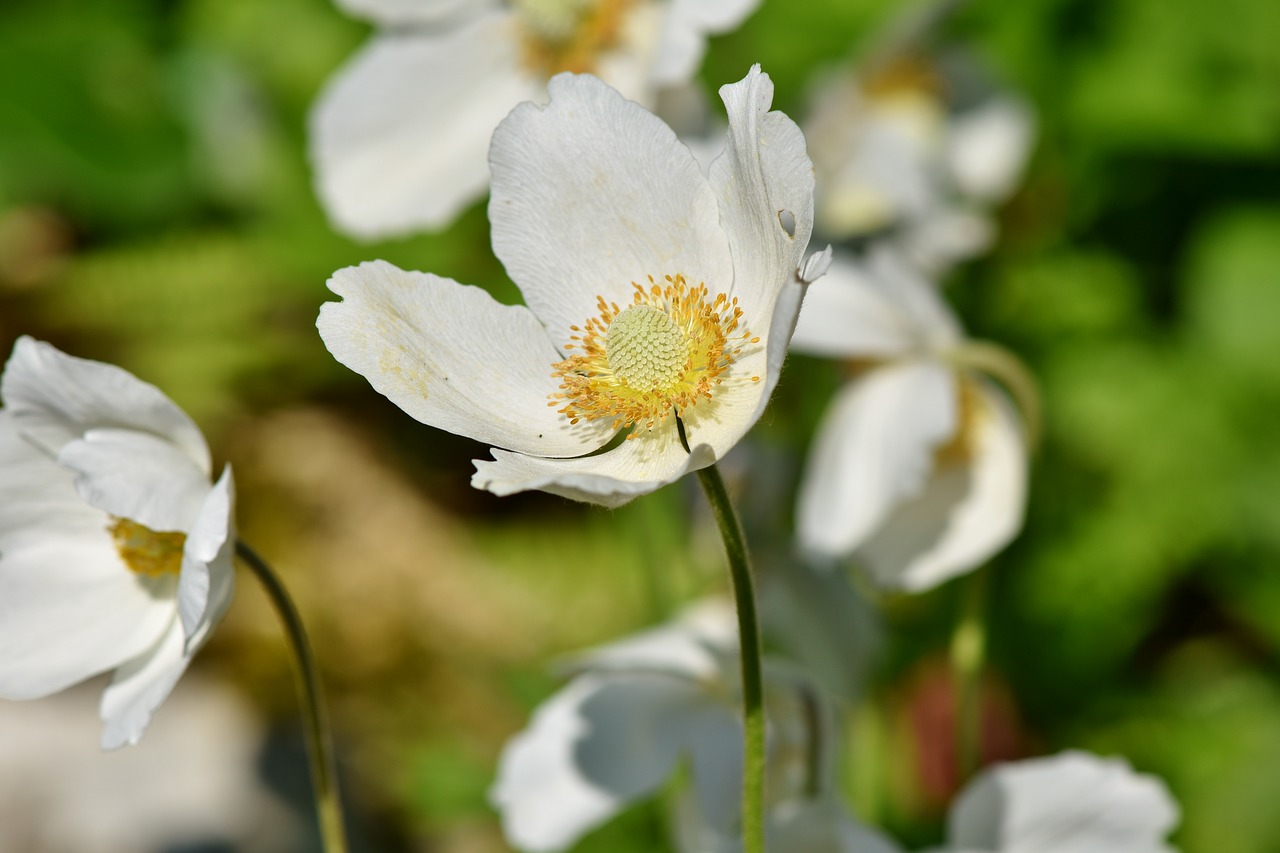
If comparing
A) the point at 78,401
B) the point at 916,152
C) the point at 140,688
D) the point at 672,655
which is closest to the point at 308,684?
the point at 140,688

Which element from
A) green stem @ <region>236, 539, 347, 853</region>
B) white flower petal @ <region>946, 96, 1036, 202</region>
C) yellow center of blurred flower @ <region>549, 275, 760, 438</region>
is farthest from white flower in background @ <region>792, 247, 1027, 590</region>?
white flower petal @ <region>946, 96, 1036, 202</region>

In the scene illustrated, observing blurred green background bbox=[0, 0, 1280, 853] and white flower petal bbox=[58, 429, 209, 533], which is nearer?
white flower petal bbox=[58, 429, 209, 533]

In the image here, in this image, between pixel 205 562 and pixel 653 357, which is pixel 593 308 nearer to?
pixel 653 357

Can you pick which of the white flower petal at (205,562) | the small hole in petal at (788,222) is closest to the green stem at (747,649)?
the small hole in petal at (788,222)

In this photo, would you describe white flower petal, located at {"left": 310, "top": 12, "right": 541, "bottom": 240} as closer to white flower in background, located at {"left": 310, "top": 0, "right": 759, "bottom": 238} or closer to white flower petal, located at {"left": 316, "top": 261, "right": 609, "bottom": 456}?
white flower in background, located at {"left": 310, "top": 0, "right": 759, "bottom": 238}

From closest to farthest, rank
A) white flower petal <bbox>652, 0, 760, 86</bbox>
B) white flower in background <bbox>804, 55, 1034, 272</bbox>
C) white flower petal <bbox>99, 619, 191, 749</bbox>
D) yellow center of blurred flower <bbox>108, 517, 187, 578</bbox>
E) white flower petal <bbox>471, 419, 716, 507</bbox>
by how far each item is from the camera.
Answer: white flower petal <bbox>471, 419, 716, 507</bbox> < white flower petal <bbox>99, 619, 191, 749</bbox> < yellow center of blurred flower <bbox>108, 517, 187, 578</bbox> < white flower petal <bbox>652, 0, 760, 86</bbox> < white flower in background <bbox>804, 55, 1034, 272</bbox>

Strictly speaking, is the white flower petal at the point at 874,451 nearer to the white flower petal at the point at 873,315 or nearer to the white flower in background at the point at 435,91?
the white flower petal at the point at 873,315
